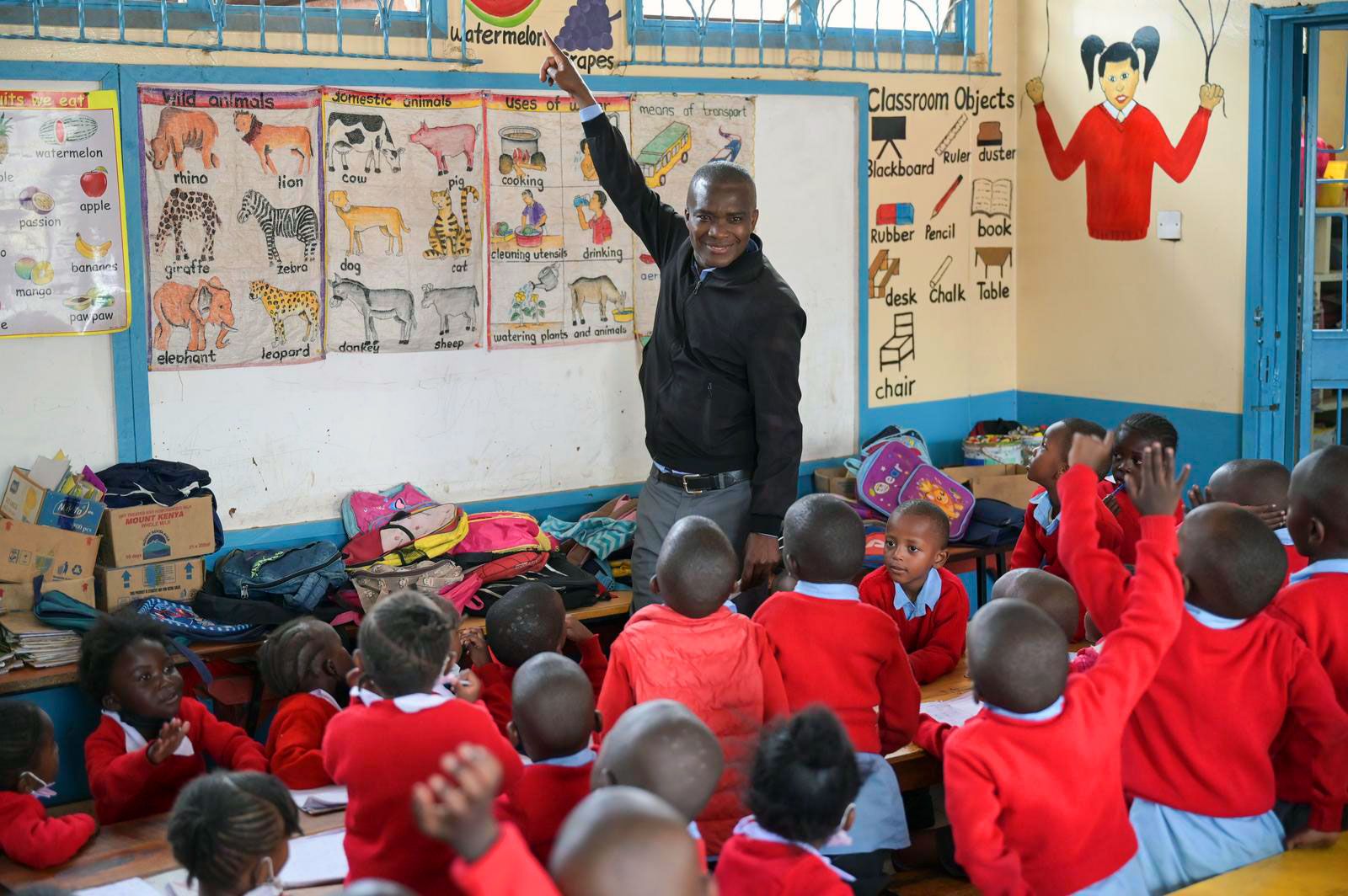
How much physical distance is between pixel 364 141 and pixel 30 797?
2477 millimetres

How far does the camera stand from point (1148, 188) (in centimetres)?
549

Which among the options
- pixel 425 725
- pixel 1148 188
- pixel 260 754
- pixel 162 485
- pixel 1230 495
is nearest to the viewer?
pixel 425 725

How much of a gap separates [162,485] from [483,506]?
114cm

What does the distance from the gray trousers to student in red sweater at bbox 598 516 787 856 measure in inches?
37.4

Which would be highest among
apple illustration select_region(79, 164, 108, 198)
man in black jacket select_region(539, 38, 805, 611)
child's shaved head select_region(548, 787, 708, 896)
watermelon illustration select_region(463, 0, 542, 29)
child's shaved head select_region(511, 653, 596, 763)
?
watermelon illustration select_region(463, 0, 542, 29)

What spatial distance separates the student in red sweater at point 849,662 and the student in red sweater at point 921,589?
1.78 feet

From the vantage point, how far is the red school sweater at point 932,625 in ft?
10.9

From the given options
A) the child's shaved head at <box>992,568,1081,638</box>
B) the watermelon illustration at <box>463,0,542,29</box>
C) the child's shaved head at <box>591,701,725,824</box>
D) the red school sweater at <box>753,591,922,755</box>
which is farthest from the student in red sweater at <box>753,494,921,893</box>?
the watermelon illustration at <box>463,0,542,29</box>

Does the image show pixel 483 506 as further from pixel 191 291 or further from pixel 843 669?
pixel 843 669

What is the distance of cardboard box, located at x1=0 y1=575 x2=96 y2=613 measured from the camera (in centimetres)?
383

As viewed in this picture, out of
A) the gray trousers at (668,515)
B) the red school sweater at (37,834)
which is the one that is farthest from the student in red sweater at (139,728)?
the gray trousers at (668,515)

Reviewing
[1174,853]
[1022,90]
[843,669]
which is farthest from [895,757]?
[1022,90]

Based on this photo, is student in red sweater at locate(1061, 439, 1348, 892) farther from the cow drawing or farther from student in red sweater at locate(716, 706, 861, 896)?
the cow drawing

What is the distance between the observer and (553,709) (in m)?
2.38
